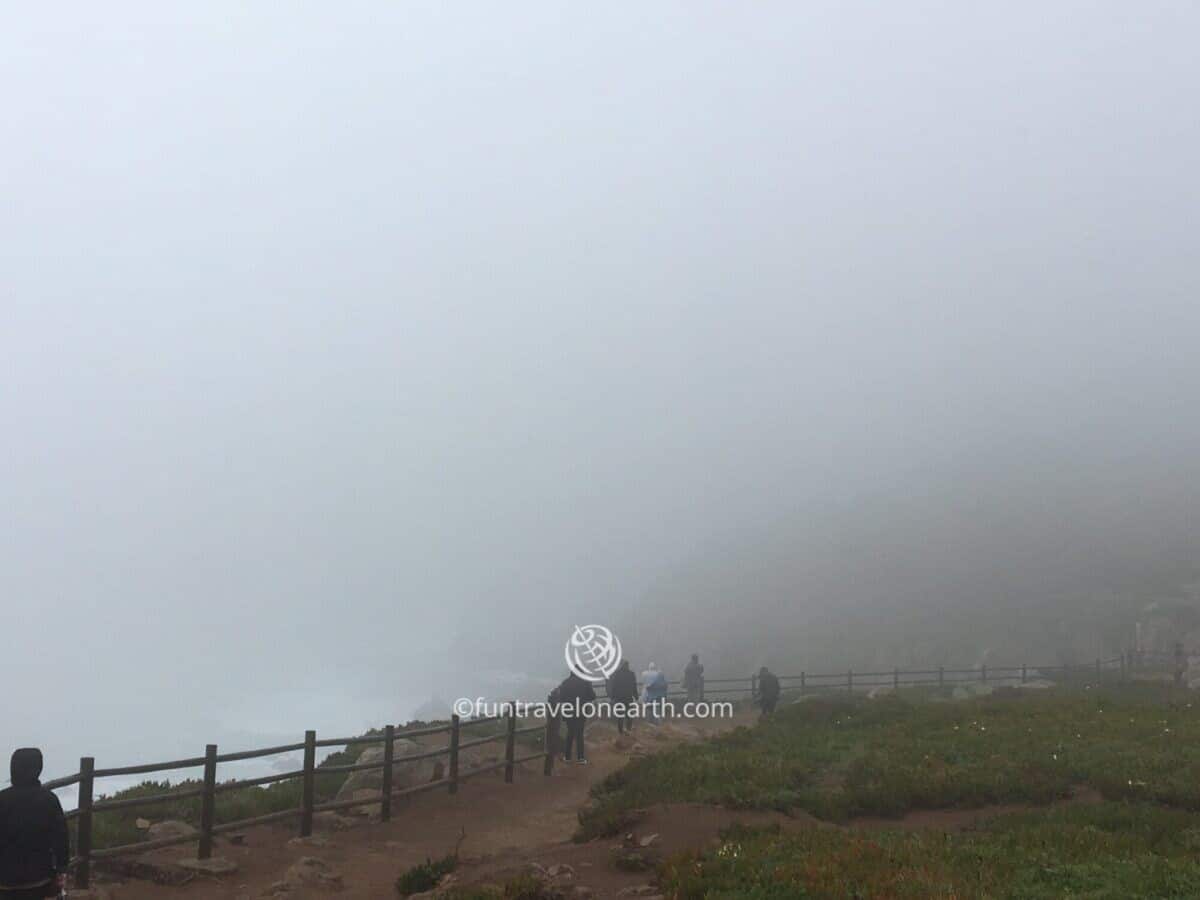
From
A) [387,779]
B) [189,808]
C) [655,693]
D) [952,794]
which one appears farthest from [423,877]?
[655,693]

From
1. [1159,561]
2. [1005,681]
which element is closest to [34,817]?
[1005,681]

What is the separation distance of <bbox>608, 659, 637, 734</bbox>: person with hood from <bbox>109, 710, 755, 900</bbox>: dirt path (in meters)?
5.89

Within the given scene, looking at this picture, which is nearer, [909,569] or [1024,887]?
[1024,887]

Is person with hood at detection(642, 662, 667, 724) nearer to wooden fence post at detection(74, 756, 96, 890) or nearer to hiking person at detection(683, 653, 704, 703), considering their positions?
hiking person at detection(683, 653, 704, 703)

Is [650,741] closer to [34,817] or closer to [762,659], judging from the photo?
[34,817]

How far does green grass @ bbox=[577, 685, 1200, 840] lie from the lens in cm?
1404

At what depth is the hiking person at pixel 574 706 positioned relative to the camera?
73.7 ft

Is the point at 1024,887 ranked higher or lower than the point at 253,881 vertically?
higher

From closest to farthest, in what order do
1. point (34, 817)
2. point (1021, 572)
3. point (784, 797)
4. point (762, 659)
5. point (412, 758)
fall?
point (34, 817), point (784, 797), point (412, 758), point (762, 659), point (1021, 572)

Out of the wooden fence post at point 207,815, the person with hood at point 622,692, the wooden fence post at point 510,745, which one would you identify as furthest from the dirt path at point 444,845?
the person with hood at point 622,692

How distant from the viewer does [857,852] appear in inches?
397

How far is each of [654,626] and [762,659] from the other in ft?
158

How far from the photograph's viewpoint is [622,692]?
90.7 ft

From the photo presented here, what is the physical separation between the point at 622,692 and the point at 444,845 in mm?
13054
